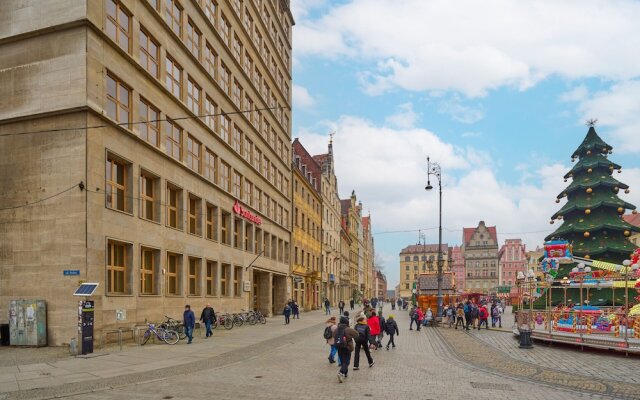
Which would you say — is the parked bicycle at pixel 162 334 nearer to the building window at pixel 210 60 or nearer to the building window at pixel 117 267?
the building window at pixel 117 267

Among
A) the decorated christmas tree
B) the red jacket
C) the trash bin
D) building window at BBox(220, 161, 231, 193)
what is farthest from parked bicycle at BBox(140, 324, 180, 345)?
the decorated christmas tree

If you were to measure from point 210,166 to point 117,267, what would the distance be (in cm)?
1227

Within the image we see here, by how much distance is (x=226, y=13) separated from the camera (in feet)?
122

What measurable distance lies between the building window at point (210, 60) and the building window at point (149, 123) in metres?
8.10

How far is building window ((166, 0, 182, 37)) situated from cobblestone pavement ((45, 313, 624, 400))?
60.4ft

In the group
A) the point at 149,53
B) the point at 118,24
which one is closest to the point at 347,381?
the point at 118,24

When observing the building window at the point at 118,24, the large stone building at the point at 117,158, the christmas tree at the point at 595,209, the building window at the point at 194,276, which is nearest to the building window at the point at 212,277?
the large stone building at the point at 117,158

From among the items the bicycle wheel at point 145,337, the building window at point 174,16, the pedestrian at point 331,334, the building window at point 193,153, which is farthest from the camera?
the building window at point 193,153

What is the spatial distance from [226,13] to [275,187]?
17135 millimetres

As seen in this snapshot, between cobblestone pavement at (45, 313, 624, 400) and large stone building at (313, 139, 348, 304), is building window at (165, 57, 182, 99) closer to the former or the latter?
cobblestone pavement at (45, 313, 624, 400)

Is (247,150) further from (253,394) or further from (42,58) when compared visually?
(253,394)

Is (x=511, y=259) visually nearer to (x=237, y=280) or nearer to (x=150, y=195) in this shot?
(x=237, y=280)

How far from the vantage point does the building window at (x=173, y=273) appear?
91.4 ft

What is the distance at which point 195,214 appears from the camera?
104 ft
